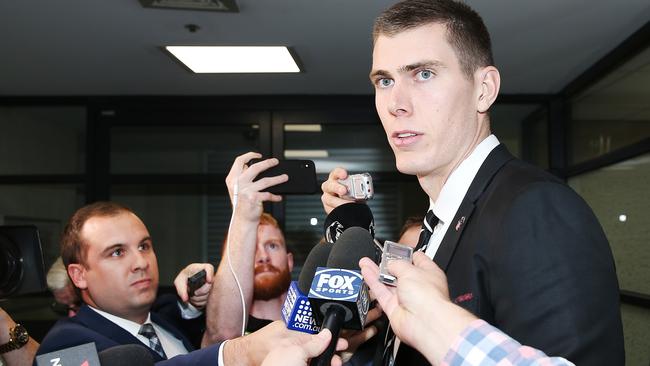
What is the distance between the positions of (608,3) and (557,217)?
8.84 ft

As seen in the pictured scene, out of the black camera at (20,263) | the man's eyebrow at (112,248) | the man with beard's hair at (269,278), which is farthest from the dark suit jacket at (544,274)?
the man with beard's hair at (269,278)

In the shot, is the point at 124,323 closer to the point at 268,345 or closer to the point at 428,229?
the point at 268,345

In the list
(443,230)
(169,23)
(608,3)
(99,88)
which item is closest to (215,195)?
(99,88)

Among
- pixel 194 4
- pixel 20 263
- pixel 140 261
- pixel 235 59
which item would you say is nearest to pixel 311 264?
pixel 20 263

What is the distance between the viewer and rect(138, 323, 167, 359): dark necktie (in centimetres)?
209

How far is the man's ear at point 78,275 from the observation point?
2.17 m

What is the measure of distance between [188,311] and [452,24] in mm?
1612

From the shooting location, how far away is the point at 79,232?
7.29 feet

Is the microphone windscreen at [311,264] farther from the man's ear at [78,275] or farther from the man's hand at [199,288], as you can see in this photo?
the man's ear at [78,275]

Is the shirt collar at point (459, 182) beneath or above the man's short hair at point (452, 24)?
beneath

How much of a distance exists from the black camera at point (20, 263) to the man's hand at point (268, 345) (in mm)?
544

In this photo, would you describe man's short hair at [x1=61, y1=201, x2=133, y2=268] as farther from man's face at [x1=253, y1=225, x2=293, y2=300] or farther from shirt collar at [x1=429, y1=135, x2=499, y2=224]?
shirt collar at [x1=429, y1=135, x2=499, y2=224]

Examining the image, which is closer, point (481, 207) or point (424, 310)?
point (424, 310)

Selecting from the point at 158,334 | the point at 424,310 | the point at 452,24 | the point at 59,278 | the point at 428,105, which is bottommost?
the point at 158,334
